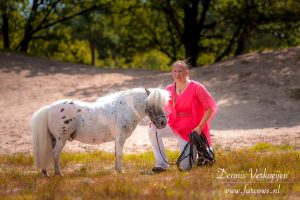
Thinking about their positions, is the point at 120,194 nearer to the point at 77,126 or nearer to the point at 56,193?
the point at 56,193

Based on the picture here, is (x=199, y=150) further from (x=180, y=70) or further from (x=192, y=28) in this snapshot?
(x=192, y=28)

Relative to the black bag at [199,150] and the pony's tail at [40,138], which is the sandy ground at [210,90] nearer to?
the black bag at [199,150]

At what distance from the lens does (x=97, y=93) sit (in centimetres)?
1903

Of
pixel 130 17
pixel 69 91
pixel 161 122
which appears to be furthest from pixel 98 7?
pixel 161 122

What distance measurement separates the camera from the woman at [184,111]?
8.12 meters

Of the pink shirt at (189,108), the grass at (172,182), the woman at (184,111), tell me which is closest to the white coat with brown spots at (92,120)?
the grass at (172,182)

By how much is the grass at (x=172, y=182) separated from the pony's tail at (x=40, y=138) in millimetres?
254

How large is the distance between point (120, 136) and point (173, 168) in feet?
3.87

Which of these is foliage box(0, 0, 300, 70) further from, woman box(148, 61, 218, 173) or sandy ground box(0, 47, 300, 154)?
woman box(148, 61, 218, 173)

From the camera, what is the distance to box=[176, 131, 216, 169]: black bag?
7.92m

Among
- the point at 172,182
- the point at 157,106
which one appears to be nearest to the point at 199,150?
the point at 157,106

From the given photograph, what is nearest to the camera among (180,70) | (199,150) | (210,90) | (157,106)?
(157,106)

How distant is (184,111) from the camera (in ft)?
27.6

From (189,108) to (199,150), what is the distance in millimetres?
816
